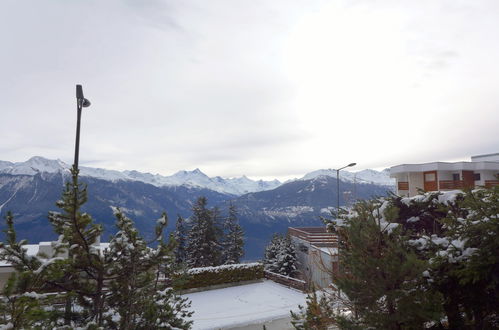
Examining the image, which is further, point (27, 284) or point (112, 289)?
point (112, 289)

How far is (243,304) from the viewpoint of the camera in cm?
1848

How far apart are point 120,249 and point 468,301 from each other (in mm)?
7830

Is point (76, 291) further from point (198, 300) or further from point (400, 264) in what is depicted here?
point (198, 300)

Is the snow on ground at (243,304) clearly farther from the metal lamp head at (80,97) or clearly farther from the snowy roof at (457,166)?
the snowy roof at (457,166)

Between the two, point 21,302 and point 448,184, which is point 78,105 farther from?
point 448,184

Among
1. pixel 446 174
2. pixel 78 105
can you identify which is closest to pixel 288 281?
pixel 78 105

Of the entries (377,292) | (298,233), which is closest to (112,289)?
(377,292)

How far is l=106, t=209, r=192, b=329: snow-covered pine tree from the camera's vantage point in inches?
239

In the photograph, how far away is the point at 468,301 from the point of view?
689 centimetres

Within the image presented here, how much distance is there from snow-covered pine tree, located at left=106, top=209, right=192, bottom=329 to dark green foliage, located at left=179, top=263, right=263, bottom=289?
14.9m

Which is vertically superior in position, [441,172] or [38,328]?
[441,172]

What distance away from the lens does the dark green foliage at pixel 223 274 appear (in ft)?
70.1

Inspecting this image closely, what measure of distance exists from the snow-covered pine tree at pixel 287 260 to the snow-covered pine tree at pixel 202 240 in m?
8.14

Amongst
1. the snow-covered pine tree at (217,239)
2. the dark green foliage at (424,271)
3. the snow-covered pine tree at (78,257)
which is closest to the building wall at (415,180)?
the snow-covered pine tree at (217,239)
